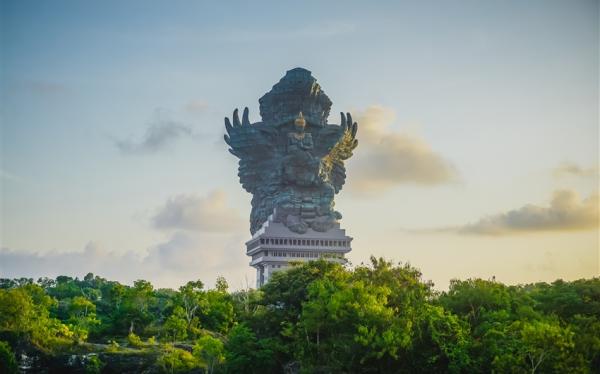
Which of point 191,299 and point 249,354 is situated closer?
point 249,354

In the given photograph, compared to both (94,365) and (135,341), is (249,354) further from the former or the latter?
(135,341)

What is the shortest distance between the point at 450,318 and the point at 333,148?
280ft

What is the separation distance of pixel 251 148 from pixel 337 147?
1472cm

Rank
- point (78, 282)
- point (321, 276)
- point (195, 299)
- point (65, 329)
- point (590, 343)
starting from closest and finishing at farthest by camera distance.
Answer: point (590, 343), point (321, 276), point (65, 329), point (195, 299), point (78, 282)

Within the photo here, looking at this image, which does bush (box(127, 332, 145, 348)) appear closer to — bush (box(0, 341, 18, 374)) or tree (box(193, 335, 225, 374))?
tree (box(193, 335, 225, 374))

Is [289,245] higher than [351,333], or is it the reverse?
[289,245]

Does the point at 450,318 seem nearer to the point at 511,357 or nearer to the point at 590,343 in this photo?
the point at 511,357

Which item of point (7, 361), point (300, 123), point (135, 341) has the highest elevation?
point (300, 123)

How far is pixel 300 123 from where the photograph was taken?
128 meters

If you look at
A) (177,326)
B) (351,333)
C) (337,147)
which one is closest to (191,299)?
(177,326)

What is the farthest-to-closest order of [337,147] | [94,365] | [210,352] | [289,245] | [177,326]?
1. [337,147]
2. [289,245]
3. [177,326]
4. [94,365]
5. [210,352]

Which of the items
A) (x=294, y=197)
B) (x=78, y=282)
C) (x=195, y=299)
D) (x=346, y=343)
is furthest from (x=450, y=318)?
(x=78, y=282)

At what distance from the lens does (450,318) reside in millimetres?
47781

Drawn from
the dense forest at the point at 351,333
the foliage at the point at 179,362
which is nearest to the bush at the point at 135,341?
the dense forest at the point at 351,333
